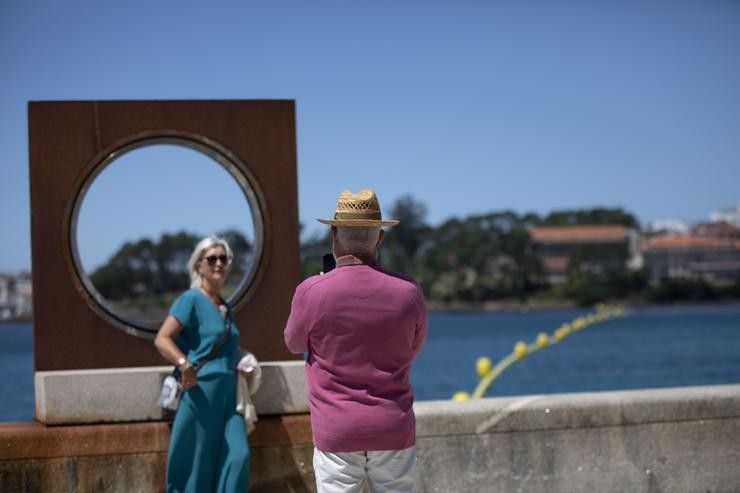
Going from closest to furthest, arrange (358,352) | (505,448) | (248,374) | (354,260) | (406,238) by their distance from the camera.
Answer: (358,352) < (354,260) < (248,374) < (505,448) < (406,238)

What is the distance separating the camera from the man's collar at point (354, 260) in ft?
13.2

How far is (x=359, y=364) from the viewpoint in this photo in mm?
3910

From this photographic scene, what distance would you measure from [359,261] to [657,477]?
309 centimetres

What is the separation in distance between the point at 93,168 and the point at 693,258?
168693mm

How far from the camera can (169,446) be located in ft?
18.2

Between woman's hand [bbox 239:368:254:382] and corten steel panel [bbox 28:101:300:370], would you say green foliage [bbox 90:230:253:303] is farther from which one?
woman's hand [bbox 239:368:254:382]

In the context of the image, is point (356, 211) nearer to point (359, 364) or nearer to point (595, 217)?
point (359, 364)

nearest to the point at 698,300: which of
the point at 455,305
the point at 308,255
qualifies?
the point at 455,305

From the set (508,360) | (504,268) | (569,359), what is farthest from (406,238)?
(508,360)

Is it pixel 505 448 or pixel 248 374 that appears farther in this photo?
pixel 505 448

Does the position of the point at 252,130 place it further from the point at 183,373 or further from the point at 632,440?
the point at 632,440

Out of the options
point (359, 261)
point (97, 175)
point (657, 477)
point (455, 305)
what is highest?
point (97, 175)

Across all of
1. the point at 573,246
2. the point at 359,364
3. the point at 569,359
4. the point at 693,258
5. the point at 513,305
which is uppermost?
the point at 359,364

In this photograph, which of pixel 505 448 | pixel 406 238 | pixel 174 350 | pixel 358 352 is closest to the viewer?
pixel 358 352
